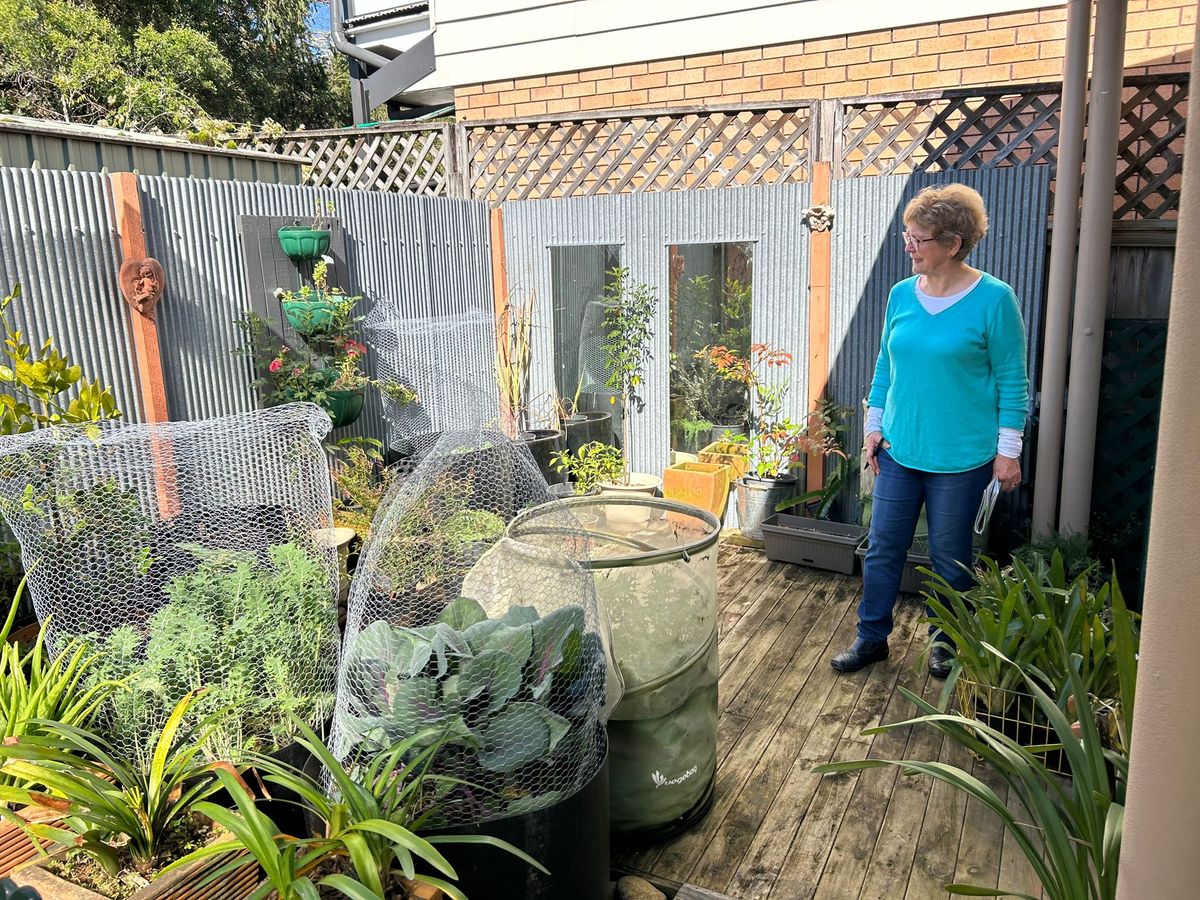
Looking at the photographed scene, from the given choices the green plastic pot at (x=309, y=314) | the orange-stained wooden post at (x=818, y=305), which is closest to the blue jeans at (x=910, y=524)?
the orange-stained wooden post at (x=818, y=305)

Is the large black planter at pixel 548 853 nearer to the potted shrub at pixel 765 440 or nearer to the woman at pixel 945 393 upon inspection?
the woman at pixel 945 393

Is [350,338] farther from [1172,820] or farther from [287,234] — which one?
[1172,820]

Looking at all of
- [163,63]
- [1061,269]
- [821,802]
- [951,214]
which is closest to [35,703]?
[821,802]

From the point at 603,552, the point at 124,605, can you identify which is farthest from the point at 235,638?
the point at 603,552

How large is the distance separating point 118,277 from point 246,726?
263 centimetres

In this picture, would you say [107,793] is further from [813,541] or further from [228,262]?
[813,541]

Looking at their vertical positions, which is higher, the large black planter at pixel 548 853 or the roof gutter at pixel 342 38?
the roof gutter at pixel 342 38

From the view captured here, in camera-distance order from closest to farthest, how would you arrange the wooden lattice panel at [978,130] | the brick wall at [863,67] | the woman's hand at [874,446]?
the woman's hand at [874,446] < the wooden lattice panel at [978,130] < the brick wall at [863,67]

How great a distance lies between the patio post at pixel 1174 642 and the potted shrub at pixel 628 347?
14.7 feet

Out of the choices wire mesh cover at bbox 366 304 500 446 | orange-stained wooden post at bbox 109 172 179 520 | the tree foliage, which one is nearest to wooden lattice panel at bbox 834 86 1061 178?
wire mesh cover at bbox 366 304 500 446

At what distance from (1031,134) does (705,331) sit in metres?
2.03

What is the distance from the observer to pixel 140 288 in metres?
3.96

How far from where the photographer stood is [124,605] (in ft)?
7.95

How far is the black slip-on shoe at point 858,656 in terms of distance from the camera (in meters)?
3.41
